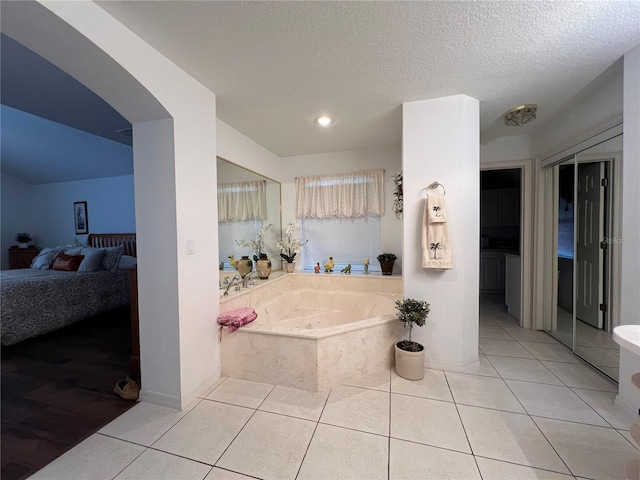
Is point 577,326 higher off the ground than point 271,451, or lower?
higher

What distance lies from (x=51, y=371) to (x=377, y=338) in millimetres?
2906

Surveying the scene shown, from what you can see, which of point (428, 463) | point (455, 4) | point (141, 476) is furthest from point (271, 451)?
point (455, 4)

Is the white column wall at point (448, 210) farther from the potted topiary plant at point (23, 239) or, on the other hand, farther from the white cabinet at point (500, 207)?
the potted topiary plant at point (23, 239)

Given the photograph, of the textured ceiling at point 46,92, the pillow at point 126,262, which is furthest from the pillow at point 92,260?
the textured ceiling at point 46,92

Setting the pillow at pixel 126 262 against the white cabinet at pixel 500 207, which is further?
the white cabinet at pixel 500 207

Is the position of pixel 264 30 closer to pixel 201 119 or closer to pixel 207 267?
pixel 201 119

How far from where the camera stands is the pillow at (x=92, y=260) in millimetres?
Result: 3602

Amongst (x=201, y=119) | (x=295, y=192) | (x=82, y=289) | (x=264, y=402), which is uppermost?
(x=201, y=119)

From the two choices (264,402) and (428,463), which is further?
(264,402)

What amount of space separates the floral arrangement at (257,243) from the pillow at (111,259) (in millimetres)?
2208

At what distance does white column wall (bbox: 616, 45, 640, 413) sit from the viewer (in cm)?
156

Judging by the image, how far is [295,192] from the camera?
149 inches

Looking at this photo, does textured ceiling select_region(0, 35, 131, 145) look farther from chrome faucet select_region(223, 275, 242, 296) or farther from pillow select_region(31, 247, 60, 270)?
pillow select_region(31, 247, 60, 270)

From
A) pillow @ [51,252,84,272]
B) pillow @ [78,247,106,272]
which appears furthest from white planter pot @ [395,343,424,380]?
pillow @ [51,252,84,272]
